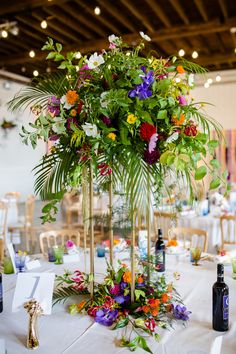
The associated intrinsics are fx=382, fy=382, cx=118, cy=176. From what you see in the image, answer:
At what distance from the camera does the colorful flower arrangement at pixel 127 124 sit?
1541 millimetres

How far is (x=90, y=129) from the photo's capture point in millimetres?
1536

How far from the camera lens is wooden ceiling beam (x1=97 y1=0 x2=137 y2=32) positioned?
16.6 feet

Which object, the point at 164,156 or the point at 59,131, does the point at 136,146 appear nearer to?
the point at 164,156

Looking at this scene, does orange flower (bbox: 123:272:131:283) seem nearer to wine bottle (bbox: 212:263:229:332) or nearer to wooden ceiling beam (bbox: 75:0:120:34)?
wine bottle (bbox: 212:263:229:332)

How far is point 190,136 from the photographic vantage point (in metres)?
1.61

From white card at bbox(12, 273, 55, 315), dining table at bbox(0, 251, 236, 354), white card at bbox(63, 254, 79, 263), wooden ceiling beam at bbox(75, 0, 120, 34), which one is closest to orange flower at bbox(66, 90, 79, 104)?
white card at bbox(12, 273, 55, 315)

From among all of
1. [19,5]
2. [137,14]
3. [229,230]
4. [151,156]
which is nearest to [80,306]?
[151,156]

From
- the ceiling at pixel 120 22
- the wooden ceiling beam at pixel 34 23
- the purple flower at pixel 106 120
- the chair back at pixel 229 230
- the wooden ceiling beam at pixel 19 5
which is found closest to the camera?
the purple flower at pixel 106 120

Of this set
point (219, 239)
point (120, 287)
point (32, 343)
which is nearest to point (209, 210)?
point (219, 239)

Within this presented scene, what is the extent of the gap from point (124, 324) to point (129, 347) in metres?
0.17

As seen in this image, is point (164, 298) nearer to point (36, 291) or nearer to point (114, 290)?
point (114, 290)

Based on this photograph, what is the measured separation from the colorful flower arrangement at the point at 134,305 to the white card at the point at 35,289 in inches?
7.0

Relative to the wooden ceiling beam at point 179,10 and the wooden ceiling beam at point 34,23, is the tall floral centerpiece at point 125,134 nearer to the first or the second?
the wooden ceiling beam at point 179,10

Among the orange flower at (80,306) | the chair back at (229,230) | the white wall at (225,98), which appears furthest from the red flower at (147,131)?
the white wall at (225,98)
